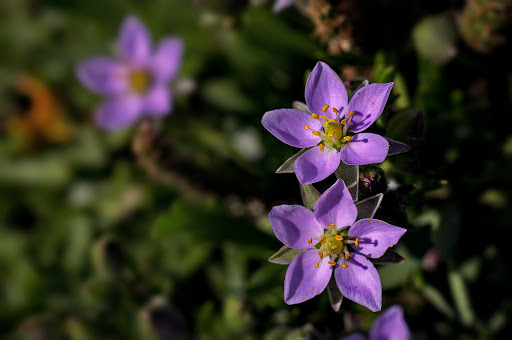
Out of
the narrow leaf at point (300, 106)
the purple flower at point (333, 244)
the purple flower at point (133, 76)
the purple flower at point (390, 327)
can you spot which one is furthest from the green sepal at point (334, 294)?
the purple flower at point (133, 76)

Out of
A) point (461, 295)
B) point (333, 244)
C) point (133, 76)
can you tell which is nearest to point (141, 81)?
point (133, 76)

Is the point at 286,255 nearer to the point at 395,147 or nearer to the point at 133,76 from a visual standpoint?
the point at 395,147

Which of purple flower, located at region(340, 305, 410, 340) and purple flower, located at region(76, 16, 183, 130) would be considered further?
purple flower, located at region(76, 16, 183, 130)

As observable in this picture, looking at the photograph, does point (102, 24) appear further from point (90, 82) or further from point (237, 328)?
point (237, 328)

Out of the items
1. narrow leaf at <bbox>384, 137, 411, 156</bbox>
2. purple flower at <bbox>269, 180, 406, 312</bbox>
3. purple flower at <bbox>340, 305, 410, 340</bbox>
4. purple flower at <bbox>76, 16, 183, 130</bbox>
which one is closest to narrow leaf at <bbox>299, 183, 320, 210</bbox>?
purple flower at <bbox>269, 180, 406, 312</bbox>

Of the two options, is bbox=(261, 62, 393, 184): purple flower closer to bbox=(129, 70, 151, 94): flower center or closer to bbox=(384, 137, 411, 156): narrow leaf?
bbox=(384, 137, 411, 156): narrow leaf

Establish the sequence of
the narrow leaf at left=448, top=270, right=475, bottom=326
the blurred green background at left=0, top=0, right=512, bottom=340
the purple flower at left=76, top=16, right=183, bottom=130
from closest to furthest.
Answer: the blurred green background at left=0, top=0, right=512, bottom=340 → the narrow leaf at left=448, top=270, right=475, bottom=326 → the purple flower at left=76, top=16, right=183, bottom=130

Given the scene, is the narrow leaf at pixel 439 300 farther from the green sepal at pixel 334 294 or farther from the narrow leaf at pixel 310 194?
the narrow leaf at pixel 310 194
